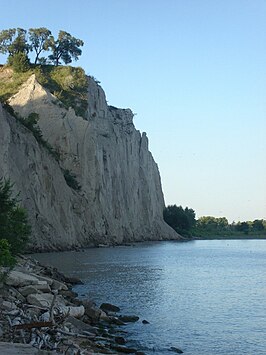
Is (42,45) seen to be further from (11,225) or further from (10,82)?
(11,225)

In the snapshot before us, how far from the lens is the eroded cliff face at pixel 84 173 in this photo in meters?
51.2

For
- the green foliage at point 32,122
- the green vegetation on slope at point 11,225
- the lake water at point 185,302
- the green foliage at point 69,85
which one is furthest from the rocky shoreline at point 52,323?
the green foliage at point 69,85

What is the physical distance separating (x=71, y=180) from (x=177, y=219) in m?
57.9

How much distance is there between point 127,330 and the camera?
17672 mm

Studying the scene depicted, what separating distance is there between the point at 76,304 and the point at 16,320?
26.1 ft

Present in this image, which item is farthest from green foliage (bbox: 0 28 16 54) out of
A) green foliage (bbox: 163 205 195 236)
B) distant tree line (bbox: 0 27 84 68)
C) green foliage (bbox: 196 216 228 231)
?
green foliage (bbox: 196 216 228 231)

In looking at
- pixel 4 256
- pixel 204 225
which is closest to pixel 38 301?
pixel 4 256

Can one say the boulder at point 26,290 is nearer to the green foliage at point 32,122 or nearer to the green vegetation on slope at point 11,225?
the green vegetation on slope at point 11,225

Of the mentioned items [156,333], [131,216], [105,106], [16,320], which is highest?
[105,106]

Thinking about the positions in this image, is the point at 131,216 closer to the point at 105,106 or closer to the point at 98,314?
the point at 105,106

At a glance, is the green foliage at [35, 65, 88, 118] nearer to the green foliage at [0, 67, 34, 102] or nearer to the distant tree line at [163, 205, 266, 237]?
the green foliage at [0, 67, 34, 102]

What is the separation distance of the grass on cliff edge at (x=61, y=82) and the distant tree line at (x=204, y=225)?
47061 millimetres

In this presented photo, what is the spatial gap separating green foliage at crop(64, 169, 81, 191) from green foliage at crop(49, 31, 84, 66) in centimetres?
3192

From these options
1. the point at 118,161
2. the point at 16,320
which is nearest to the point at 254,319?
the point at 16,320
